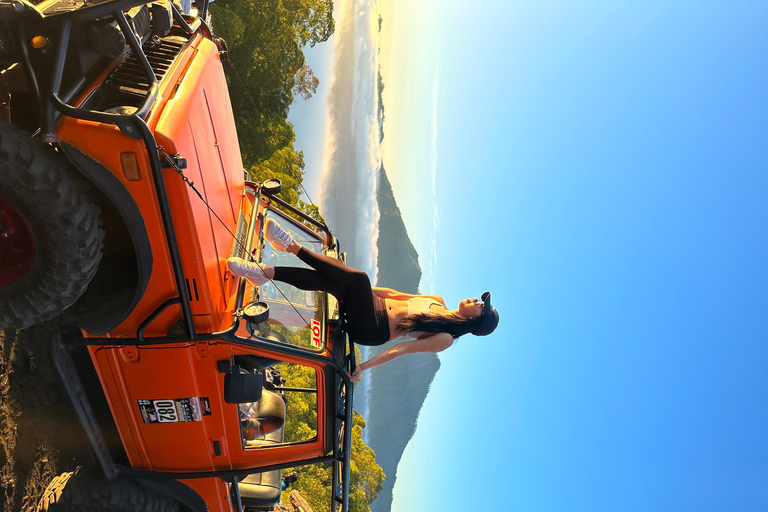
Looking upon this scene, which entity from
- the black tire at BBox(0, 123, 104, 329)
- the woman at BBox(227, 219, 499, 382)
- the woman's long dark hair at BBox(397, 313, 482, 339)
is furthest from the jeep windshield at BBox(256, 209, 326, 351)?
the black tire at BBox(0, 123, 104, 329)

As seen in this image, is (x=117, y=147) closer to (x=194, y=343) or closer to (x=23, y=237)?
(x=23, y=237)

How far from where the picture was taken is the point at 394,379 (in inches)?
5089

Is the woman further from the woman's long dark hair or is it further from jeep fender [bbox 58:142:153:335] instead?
jeep fender [bbox 58:142:153:335]

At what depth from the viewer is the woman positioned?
427cm

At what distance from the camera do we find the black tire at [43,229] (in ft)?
8.88

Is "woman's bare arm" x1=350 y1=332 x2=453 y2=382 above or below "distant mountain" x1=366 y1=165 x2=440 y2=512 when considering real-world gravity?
above

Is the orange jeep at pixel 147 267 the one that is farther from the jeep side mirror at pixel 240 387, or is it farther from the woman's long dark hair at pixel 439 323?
the woman's long dark hair at pixel 439 323

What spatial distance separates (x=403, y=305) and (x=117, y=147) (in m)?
2.81

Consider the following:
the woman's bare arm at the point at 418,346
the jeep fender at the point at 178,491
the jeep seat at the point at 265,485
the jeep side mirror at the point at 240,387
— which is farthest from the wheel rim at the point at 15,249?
the woman's bare arm at the point at 418,346

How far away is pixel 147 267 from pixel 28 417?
81.3 inches

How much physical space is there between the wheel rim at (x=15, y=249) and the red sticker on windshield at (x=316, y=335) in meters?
2.13

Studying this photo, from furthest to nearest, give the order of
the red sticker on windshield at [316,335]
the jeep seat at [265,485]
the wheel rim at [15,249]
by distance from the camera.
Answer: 1. the jeep seat at [265,485]
2. the red sticker on windshield at [316,335]
3. the wheel rim at [15,249]

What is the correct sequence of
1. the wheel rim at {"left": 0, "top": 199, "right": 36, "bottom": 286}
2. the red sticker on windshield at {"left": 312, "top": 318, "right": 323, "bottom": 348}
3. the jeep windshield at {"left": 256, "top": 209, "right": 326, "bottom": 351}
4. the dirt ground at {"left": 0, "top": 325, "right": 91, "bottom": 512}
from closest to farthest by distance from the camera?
the wheel rim at {"left": 0, "top": 199, "right": 36, "bottom": 286} → the dirt ground at {"left": 0, "top": 325, "right": 91, "bottom": 512} → the jeep windshield at {"left": 256, "top": 209, "right": 326, "bottom": 351} → the red sticker on windshield at {"left": 312, "top": 318, "right": 323, "bottom": 348}

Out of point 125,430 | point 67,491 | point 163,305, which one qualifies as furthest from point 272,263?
point 67,491
